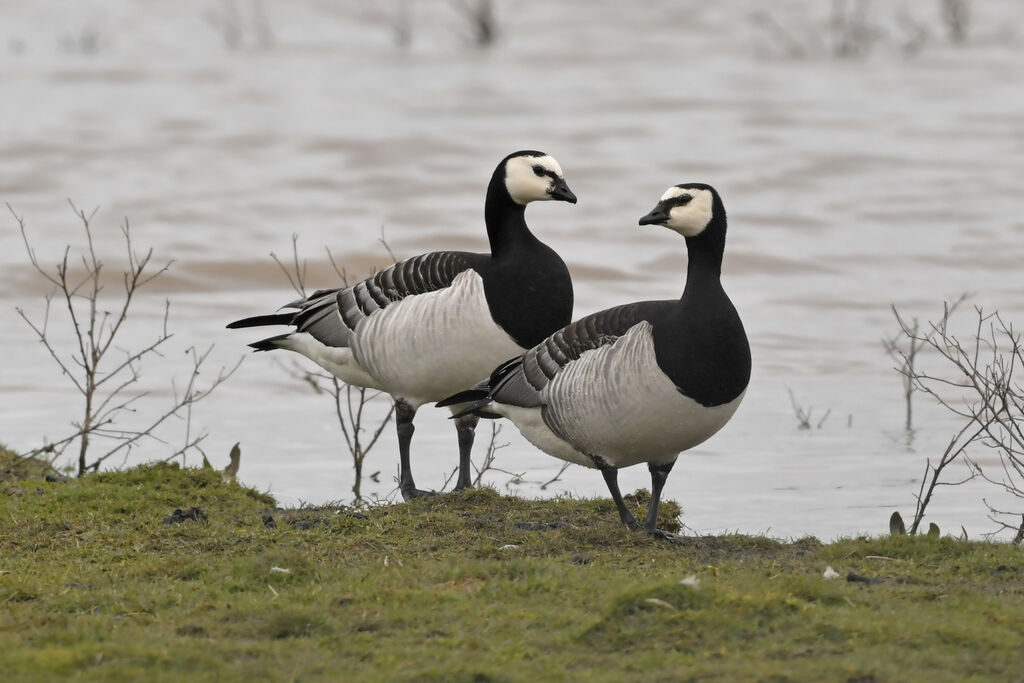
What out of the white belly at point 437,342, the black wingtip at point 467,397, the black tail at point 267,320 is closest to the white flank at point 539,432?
the black wingtip at point 467,397

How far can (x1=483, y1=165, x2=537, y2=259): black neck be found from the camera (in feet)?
35.8

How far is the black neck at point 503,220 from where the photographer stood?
430 inches

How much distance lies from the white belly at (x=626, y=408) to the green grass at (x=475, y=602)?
56 cm

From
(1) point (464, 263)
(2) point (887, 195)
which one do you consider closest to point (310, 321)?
(1) point (464, 263)

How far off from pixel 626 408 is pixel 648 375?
0.24 m

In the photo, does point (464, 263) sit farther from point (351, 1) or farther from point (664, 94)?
point (351, 1)

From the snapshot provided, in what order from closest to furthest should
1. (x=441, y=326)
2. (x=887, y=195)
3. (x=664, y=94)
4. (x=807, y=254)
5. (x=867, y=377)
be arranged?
(x=441, y=326) < (x=867, y=377) < (x=807, y=254) < (x=887, y=195) < (x=664, y=94)

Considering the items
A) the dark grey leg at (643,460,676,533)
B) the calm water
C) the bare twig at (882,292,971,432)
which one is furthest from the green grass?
the bare twig at (882,292,971,432)

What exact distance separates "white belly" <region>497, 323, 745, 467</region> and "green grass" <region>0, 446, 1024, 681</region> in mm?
560

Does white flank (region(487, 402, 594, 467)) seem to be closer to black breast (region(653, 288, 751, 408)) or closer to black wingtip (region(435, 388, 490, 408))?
black wingtip (region(435, 388, 490, 408))

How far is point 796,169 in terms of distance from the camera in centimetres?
2977

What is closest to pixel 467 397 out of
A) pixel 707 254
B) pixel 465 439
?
pixel 465 439

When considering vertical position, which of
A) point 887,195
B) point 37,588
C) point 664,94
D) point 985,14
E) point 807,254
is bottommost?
point 37,588

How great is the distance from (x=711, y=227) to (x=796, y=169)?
20.8 m
